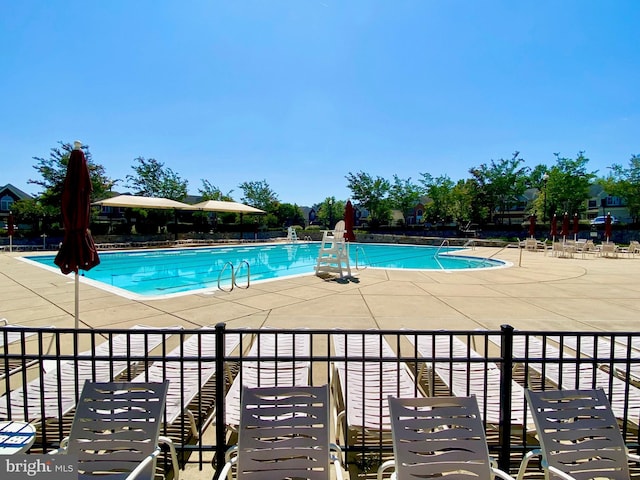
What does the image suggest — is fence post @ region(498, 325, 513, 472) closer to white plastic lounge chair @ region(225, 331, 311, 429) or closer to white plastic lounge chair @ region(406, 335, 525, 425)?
white plastic lounge chair @ region(406, 335, 525, 425)

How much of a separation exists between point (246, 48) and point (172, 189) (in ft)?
94.4

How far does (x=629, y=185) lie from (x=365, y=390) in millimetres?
45464

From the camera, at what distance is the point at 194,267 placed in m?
15.4

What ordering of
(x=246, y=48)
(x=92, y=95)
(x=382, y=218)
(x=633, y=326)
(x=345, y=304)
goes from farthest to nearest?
(x=382, y=218), (x=92, y=95), (x=246, y=48), (x=345, y=304), (x=633, y=326)

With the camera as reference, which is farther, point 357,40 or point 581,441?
point 357,40

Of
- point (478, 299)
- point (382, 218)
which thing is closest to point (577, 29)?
point (478, 299)

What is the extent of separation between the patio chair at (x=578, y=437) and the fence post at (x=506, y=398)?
0.20 metres

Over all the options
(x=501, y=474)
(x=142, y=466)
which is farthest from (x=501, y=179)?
(x=142, y=466)

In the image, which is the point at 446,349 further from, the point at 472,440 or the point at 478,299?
the point at 478,299

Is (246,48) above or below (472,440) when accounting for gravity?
above

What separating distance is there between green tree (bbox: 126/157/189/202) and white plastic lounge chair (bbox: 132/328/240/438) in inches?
1458

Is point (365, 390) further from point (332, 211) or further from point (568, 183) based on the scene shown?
point (332, 211)

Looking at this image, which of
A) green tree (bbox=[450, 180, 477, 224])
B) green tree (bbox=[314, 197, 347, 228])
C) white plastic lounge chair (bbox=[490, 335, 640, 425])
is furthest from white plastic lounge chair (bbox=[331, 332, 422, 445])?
green tree (bbox=[314, 197, 347, 228])

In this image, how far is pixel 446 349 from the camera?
12.7 feet
